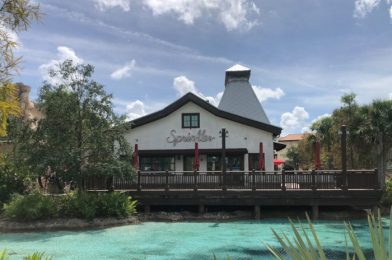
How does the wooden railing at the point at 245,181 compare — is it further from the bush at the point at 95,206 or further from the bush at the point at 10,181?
the bush at the point at 10,181

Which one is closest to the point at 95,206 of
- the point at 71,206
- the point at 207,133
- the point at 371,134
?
the point at 71,206

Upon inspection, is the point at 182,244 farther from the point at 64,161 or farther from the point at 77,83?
the point at 77,83

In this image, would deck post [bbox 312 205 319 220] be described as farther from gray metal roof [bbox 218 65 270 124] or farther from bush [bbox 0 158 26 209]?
gray metal roof [bbox 218 65 270 124]

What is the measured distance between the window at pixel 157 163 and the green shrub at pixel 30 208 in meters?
9.02

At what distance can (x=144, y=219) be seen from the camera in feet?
61.2

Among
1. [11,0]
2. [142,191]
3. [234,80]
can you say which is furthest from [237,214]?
[234,80]

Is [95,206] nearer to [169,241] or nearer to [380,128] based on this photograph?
[169,241]

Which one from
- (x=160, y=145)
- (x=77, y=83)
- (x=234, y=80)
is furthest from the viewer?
(x=234, y=80)

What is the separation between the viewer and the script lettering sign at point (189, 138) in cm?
2514

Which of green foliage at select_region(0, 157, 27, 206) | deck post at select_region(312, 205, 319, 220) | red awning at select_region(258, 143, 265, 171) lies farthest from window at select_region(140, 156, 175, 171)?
deck post at select_region(312, 205, 319, 220)

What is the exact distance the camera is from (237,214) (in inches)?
766

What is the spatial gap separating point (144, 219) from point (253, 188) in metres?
5.36

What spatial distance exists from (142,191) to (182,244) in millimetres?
6747

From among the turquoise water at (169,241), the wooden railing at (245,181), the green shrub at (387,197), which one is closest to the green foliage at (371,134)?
the green shrub at (387,197)
